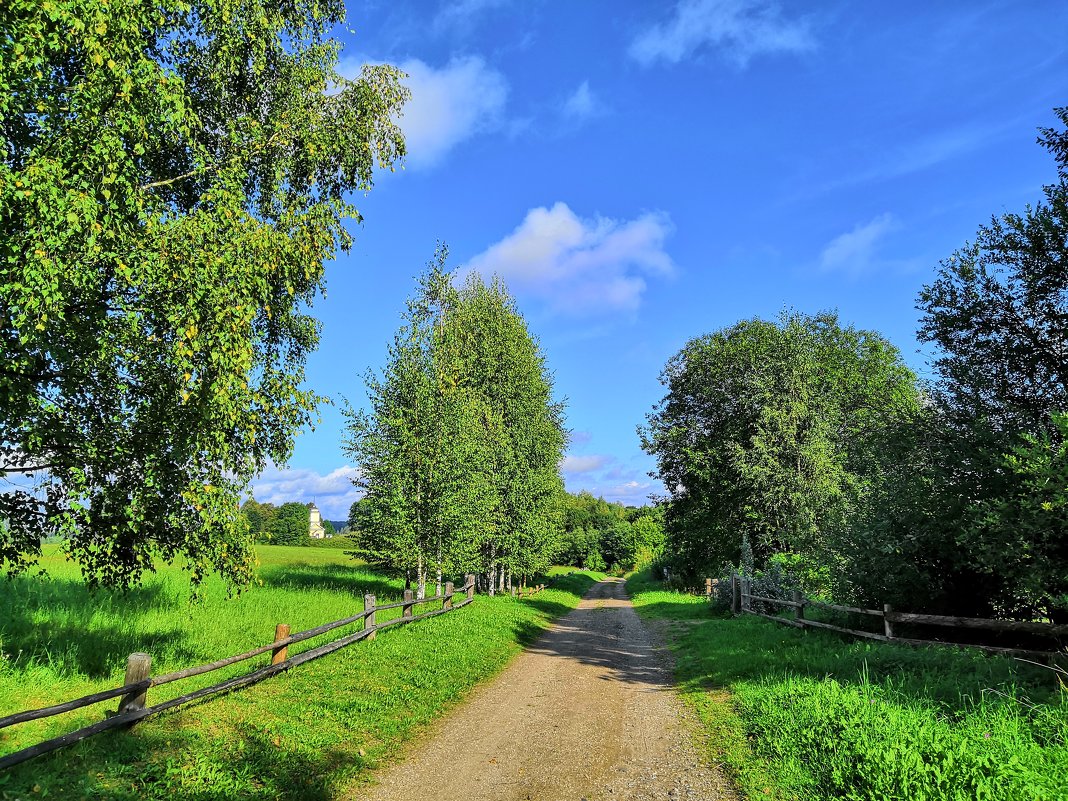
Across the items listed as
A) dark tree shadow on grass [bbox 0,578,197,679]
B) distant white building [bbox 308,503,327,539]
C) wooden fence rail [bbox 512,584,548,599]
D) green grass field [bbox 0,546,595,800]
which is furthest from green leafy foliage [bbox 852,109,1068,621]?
distant white building [bbox 308,503,327,539]

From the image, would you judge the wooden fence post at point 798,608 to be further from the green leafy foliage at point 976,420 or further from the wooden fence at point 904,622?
the green leafy foliage at point 976,420

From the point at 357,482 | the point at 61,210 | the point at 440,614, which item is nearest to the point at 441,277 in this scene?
the point at 357,482

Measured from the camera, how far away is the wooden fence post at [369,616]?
13.3 metres

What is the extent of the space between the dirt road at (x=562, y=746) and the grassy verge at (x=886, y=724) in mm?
647

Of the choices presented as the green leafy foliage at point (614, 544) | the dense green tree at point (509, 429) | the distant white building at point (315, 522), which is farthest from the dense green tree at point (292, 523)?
the dense green tree at point (509, 429)

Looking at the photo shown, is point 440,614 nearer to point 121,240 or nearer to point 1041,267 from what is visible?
point 121,240

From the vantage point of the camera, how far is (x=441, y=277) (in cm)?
2330

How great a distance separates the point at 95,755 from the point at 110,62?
7789mm

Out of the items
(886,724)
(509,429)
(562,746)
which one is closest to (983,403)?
(886,724)

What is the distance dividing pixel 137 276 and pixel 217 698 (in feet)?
19.5

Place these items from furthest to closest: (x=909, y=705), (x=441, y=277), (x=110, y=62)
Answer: (x=441, y=277) → (x=909, y=705) → (x=110, y=62)

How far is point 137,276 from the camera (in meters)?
7.25

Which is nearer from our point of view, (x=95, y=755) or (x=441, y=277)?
(x=95, y=755)

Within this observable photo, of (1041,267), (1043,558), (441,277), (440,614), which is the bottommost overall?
(440,614)
